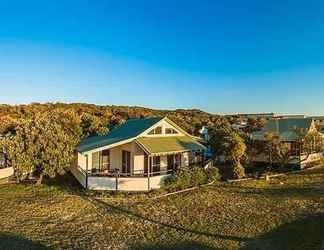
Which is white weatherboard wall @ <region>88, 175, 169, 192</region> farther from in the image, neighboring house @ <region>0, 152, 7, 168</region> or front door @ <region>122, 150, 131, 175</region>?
neighboring house @ <region>0, 152, 7, 168</region>

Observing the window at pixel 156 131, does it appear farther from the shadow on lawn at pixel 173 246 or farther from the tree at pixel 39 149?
the shadow on lawn at pixel 173 246

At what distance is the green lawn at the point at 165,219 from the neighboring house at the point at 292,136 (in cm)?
1051

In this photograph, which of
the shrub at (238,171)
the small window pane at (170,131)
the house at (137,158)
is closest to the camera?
the house at (137,158)

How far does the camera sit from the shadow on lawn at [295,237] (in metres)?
12.6

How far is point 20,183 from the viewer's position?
2394 cm

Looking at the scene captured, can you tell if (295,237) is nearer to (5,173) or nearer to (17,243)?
(17,243)

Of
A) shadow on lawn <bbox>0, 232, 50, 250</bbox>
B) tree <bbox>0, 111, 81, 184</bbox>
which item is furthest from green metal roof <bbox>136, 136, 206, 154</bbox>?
shadow on lawn <bbox>0, 232, 50, 250</bbox>

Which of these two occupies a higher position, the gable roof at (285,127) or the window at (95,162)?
the gable roof at (285,127)

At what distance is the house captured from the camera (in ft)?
69.7

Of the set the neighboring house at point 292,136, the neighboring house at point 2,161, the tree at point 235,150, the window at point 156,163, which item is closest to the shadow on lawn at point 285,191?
the tree at point 235,150

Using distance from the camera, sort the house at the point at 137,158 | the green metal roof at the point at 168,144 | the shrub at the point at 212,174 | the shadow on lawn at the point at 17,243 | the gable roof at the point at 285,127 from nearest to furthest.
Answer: the shadow on lawn at the point at 17,243 < the house at the point at 137,158 < the green metal roof at the point at 168,144 < the shrub at the point at 212,174 < the gable roof at the point at 285,127

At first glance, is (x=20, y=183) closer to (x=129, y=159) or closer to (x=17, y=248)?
(x=129, y=159)

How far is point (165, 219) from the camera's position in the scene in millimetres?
15531

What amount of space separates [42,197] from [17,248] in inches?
311
